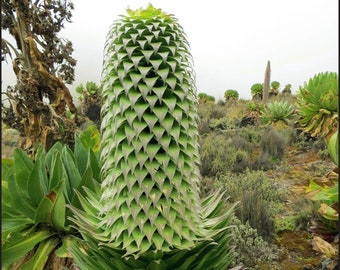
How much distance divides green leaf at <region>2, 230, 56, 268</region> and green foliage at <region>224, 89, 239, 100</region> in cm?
2274

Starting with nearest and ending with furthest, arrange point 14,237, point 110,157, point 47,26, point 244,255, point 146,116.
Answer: point 146,116
point 110,157
point 14,237
point 244,255
point 47,26

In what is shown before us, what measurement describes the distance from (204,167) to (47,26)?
4089 mm

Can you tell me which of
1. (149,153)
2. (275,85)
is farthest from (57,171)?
(275,85)

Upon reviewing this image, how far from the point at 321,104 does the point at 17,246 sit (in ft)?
23.9

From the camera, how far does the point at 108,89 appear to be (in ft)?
7.48

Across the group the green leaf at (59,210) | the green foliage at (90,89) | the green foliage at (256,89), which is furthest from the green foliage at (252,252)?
the green foliage at (256,89)

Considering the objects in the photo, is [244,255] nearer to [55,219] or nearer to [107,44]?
[55,219]

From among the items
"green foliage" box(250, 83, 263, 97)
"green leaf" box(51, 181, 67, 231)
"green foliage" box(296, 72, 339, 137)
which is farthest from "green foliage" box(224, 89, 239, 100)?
"green leaf" box(51, 181, 67, 231)

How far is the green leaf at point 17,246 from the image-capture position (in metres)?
3.12

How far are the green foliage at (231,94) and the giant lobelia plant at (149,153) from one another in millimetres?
23477

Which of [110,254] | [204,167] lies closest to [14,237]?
[110,254]

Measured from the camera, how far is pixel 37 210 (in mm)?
3279

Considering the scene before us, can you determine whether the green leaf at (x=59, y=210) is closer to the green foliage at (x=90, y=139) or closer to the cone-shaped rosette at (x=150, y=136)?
the cone-shaped rosette at (x=150, y=136)

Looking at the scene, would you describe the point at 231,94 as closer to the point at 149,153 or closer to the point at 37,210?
the point at 37,210
